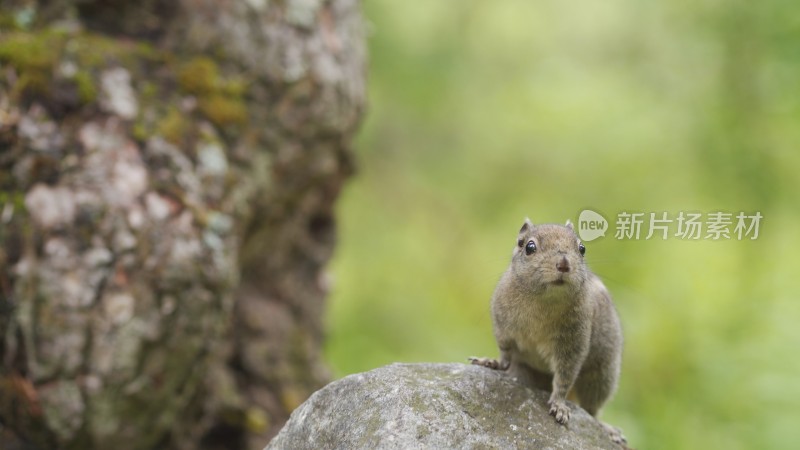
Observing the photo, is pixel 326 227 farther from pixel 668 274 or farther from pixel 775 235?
pixel 775 235

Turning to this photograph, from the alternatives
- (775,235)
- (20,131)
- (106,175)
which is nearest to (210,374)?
(106,175)

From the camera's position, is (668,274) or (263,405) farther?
(668,274)

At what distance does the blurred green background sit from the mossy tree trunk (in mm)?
3373

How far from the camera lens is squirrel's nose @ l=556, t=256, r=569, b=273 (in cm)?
350

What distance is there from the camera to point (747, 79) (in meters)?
8.62

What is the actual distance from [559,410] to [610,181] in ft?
24.5

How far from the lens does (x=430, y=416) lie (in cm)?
320

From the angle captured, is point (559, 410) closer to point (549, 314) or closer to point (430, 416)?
point (549, 314)

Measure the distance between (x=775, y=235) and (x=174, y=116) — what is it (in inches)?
235

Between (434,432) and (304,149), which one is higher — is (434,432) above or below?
below

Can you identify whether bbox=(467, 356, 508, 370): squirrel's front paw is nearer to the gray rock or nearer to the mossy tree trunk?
the gray rock
